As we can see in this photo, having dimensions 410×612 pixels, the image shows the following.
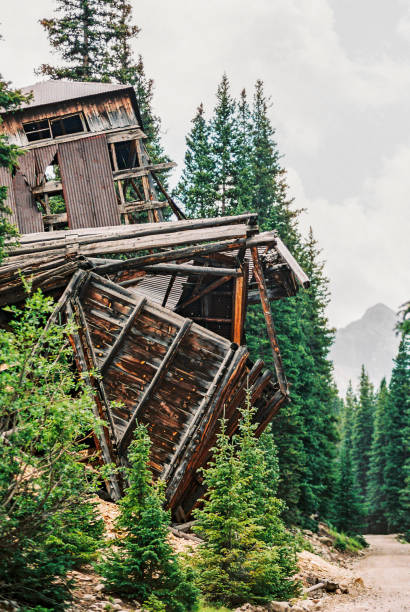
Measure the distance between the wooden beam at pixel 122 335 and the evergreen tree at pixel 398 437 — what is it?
36861 mm

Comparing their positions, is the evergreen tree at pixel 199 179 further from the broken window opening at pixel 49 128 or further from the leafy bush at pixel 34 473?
the leafy bush at pixel 34 473

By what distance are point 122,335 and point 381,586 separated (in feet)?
36.8

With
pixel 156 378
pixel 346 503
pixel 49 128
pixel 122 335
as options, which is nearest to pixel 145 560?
pixel 156 378

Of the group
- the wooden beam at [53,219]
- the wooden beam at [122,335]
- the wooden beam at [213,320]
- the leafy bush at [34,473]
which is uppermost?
the wooden beam at [53,219]

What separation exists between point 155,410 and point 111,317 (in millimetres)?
2135

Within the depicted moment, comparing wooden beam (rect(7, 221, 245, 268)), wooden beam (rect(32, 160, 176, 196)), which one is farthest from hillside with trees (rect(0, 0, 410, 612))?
wooden beam (rect(32, 160, 176, 196))

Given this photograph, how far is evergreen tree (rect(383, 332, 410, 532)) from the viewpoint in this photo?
1729 inches

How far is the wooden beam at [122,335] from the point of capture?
35.1 feet

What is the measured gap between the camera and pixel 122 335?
10797 millimetres

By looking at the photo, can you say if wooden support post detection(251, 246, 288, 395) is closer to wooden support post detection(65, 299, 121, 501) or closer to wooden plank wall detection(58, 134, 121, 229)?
wooden support post detection(65, 299, 121, 501)

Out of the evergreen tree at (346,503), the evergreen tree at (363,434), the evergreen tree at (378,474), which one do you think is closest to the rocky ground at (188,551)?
the evergreen tree at (346,503)

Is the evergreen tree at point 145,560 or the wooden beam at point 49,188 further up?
the wooden beam at point 49,188

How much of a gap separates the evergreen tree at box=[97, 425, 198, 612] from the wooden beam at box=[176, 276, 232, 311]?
838 centimetres

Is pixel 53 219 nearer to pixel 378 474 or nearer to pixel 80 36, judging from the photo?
pixel 80 36
